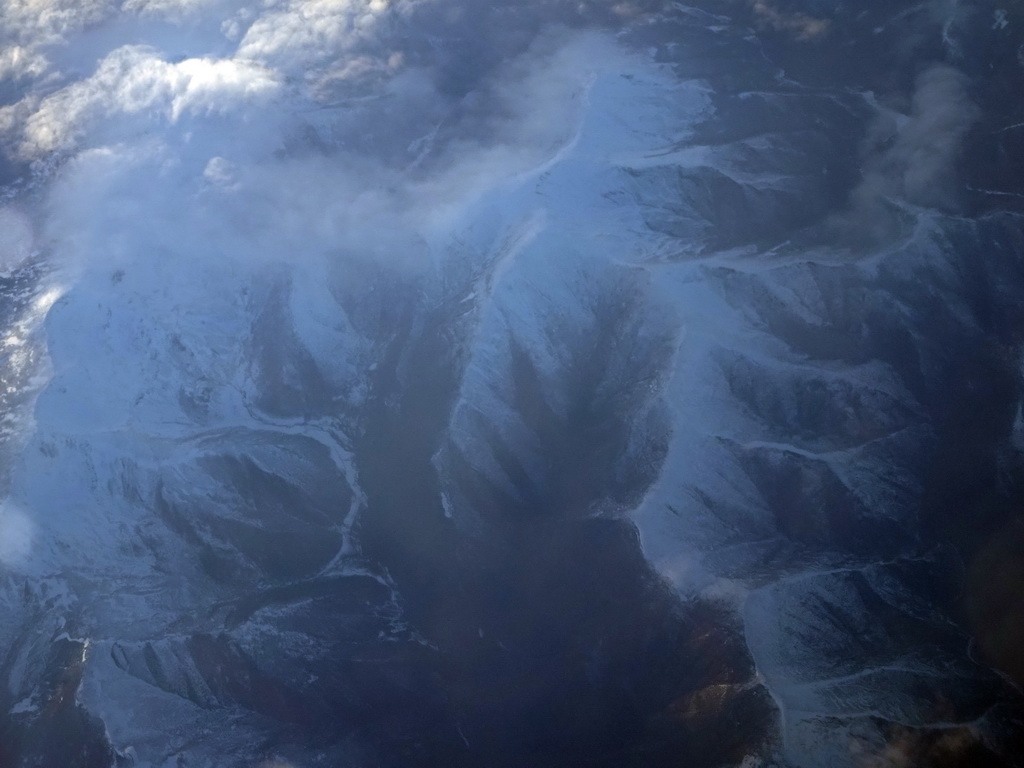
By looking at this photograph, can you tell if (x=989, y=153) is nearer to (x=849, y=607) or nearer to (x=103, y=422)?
(x=849, y=607)

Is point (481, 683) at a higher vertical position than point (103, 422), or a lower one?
lower

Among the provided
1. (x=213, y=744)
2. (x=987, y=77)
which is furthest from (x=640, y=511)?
(x=987, y=77)

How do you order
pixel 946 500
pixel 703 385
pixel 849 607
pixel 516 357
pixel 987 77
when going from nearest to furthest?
pixel 849 607, pixel 946 500, pixel 703 385, pixel 516 357, pixel 987 77

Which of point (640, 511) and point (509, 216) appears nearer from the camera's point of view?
point (640, 511)

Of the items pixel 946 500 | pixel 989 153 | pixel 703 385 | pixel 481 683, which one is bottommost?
pixel 481 683

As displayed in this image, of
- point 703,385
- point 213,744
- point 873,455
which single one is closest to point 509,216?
point 703,385

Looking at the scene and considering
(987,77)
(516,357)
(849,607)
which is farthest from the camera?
(987,77)
